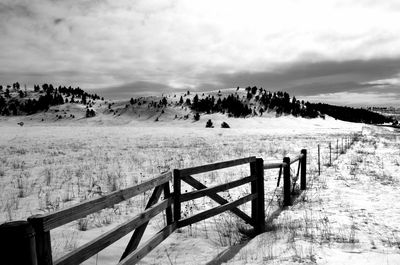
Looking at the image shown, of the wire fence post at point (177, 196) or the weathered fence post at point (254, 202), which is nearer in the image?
the wire fence post at point (177, 196)

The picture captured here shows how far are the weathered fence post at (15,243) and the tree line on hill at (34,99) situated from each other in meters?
141

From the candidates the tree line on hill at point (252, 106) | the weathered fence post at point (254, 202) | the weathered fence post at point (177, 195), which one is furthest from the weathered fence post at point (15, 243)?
the tree line on hill at point (252, 106)

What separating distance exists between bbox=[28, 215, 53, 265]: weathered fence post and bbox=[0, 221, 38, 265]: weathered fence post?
14 centimetres

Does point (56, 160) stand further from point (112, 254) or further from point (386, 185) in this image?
point (386, 185)

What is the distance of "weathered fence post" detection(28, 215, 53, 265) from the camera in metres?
2.62

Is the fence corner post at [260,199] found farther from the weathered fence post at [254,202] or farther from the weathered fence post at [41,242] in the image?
the weathered fence post at [41,242]

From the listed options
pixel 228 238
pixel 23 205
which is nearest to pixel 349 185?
pixel 228 238

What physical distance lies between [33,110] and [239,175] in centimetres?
13747

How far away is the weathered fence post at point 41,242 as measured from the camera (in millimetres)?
2619

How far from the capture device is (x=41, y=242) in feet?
8.77

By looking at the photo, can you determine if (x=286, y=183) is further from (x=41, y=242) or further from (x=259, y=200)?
(x=41, y=242)

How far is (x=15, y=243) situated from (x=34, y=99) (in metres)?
157

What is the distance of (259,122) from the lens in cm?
9325

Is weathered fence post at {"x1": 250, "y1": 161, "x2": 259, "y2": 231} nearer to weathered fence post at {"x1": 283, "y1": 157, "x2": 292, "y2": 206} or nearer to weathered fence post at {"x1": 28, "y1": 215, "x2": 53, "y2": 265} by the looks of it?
weathered fence post at {"x1": 283, "y1": 157, "x2": 292, "y2": 206}
